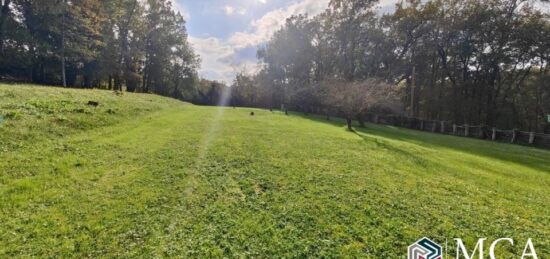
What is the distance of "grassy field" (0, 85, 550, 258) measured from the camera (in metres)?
3.37

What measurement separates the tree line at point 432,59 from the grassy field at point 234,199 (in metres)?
13.2

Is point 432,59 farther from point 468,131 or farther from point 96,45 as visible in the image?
point 96,45

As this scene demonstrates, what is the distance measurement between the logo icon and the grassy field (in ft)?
0.29

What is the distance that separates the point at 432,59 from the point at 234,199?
34126 millimetres

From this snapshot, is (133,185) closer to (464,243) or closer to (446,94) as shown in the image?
(464,243)

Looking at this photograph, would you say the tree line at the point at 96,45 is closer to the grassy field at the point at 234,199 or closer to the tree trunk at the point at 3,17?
the tree trunk at the point at 3,17

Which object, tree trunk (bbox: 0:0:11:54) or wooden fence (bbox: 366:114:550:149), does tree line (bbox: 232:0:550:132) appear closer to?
wooden fence (bbox: 366:114:550:149)

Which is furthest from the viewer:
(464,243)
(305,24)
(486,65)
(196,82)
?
(196,82)

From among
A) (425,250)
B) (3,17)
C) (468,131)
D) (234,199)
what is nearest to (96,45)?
(3,17)

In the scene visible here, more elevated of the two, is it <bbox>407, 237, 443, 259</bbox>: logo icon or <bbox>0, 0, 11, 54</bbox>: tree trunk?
<bbox>0, 0, 11, 54</bbox>: tree trunk

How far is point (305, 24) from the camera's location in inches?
1598

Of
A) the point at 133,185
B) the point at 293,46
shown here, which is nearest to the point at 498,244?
the point at 133,185

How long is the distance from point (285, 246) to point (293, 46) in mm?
40925

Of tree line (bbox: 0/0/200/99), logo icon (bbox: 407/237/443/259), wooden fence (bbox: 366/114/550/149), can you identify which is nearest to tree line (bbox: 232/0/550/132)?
wooden fence (bbox: 366/114/550/149)
